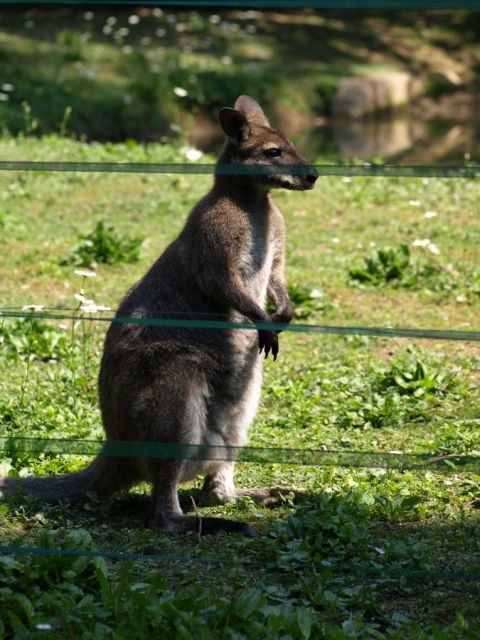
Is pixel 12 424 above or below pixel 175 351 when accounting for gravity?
below

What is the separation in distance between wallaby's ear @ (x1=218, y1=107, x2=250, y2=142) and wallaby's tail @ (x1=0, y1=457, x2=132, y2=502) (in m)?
1.44

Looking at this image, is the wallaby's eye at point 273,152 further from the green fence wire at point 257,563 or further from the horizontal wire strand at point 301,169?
the green fence wire at point 257,563

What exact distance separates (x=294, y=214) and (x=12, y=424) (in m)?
4.27

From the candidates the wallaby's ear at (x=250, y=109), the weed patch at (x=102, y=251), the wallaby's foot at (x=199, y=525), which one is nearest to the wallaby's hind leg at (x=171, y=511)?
the wallaby's foot at (x=199, y=525)

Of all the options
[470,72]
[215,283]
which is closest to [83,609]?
[215,283]

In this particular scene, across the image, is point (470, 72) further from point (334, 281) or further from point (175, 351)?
point (175, 351)

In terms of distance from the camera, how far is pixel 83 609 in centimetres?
308

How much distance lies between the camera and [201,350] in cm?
406

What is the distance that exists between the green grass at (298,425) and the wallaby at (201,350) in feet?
0.45

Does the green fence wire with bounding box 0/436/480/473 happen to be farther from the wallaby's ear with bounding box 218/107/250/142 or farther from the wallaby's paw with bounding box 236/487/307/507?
the wallaby's ear with bounding box 218/107/250/142

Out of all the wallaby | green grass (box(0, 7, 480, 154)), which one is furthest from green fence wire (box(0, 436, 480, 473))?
green grass (box(0, 7, 480, 154))

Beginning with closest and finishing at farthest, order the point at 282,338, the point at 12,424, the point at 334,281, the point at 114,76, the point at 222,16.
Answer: the point at 12,424, the point at 282,338, the point at 334,281, the point at 114,76, the point at 222,16

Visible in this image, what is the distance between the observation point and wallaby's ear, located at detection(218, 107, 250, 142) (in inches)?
171

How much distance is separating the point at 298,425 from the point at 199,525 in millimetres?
1346
